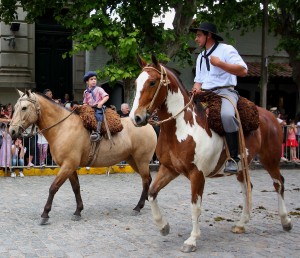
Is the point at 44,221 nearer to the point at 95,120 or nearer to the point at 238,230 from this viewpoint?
the point at 95,120

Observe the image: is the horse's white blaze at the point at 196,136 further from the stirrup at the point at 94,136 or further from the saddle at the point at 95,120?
the stirrup at the point at 94,136

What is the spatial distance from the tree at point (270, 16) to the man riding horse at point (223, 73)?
11353 mm

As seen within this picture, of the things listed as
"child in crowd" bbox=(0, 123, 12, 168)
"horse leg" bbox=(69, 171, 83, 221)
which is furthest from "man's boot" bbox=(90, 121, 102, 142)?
"child in crowd" bbox=(0, 123, 12, 168)

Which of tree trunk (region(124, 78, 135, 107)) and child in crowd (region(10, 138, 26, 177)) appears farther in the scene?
tree trunk (region(124, 78, 135, 107))

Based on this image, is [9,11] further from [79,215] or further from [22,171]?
[79,215]

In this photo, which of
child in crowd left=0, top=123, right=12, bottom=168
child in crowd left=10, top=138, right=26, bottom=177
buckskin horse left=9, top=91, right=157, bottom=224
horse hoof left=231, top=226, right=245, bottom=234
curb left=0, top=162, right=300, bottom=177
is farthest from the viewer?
curb left=0, top=162, right=300, bottom=177

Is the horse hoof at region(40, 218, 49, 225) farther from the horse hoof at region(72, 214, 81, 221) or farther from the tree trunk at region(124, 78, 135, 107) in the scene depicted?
the tree trunk at region(124, 78, 135, 107)

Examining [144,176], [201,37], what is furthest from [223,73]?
[144,176]

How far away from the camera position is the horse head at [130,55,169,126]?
253 inches

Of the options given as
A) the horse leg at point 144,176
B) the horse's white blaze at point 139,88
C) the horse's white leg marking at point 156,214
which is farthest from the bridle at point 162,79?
the horse leg at point 144,176

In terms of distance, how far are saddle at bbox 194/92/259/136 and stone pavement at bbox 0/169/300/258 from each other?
5.20 feet

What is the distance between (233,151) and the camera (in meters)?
7.15

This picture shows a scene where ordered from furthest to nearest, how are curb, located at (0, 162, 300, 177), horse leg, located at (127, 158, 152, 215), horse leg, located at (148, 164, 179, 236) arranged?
curb, located at (0, 162, 300, 177) → horse leg, located at (127, 158, 152, 215) → horse leg, located at (148, 164, 179, 236)

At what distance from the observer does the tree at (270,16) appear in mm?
19031
